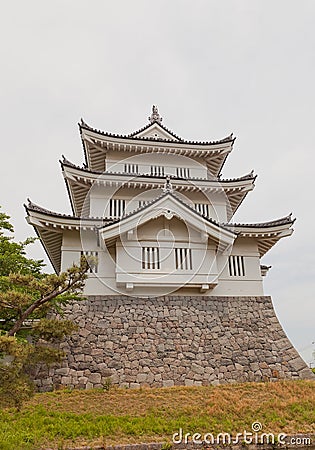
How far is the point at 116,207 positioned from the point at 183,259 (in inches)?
141

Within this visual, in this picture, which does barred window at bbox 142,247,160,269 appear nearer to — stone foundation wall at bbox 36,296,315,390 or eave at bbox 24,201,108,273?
stone foundation wall at bbox 36,296,315,390

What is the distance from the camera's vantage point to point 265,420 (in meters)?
7.98

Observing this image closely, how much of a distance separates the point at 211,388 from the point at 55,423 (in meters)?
4.47

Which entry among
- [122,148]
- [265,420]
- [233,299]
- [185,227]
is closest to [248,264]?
[233,299]

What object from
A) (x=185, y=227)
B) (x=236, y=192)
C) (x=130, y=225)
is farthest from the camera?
(x=236, y=192)

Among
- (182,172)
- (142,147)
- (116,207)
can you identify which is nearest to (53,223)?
(116,207)

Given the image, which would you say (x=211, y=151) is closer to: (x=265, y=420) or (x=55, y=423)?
(x=265, y=420)

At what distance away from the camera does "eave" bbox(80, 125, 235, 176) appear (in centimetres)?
1451

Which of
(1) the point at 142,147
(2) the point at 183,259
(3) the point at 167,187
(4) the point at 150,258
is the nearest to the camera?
(4) the point at 150,258

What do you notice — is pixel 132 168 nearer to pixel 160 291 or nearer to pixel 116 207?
pixel 116 207

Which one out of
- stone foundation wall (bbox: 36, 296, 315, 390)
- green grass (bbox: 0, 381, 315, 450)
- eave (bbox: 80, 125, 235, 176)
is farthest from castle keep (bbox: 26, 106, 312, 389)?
eave (bbox: 80, 125, 235, 176)

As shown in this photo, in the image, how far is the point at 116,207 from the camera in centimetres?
1380

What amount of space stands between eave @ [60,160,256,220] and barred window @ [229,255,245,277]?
8.81 feet

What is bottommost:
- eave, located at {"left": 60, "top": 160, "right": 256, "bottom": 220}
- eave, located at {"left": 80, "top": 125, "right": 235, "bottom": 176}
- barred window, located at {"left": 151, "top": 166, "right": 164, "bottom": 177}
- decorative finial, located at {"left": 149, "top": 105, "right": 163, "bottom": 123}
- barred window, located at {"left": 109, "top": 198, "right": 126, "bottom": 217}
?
barred window, located at {"left": 109, "top": 198, "right": 126, "bottom": 217}
